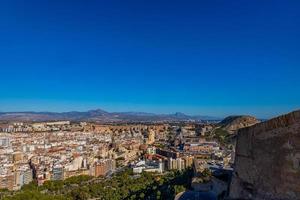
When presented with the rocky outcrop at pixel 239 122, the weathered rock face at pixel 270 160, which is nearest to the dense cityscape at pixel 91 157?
the rocky outcrop at pixel 239 122

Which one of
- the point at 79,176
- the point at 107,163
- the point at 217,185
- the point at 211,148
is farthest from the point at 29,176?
the point at 217,185

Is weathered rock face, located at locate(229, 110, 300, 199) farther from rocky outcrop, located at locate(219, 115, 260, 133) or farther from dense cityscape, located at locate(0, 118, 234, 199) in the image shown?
rocky outcrop, located at locate(219, 115, 260, 133)

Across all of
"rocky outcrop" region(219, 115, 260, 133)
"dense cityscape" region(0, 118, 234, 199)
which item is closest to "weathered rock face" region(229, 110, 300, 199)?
"dense cityscape" region(0, 118, 234, 199)

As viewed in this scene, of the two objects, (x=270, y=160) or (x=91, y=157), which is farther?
(x=91, y=157)

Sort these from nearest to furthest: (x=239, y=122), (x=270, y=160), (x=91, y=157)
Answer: (x=270, y=160)
(x=91, y=157)
(x=239, y=122)

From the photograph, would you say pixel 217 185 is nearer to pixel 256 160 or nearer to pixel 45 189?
pixel 256 160

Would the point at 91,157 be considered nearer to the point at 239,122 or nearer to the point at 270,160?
the point at 239,122

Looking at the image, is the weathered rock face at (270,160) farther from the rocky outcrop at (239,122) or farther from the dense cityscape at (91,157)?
the rocky outcrop at (239,122)

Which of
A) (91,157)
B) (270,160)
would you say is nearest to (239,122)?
(91,157)

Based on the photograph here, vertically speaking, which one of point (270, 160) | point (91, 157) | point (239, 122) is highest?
point (239, 122)
